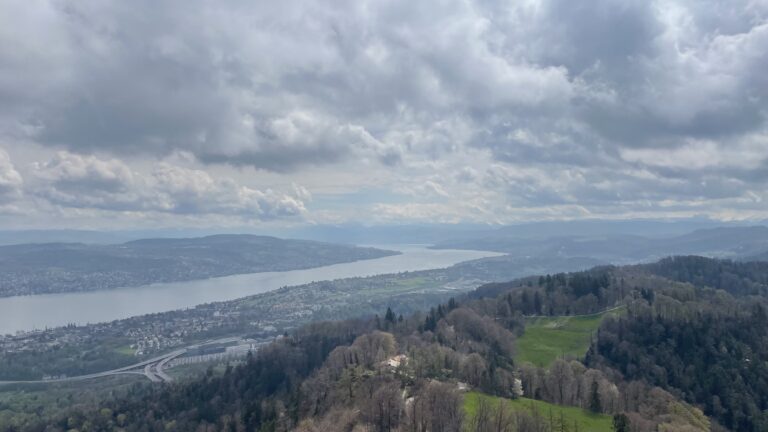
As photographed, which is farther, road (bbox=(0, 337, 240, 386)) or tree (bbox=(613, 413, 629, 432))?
road (bbox=(0, 337, 240, 386))

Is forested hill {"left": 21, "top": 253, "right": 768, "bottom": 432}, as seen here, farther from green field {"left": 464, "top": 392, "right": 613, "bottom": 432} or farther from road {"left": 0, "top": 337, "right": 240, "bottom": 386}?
road {"left": 0, "top": 337, "right": 240, "bottom": 386}

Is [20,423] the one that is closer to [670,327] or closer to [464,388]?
[464,388]

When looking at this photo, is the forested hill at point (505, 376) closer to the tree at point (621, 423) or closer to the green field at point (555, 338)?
the tree at point (621, 423)

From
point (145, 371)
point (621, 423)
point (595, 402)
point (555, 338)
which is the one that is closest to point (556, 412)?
point (595, 402)

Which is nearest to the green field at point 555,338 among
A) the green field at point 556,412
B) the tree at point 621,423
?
the green field at point 556,412

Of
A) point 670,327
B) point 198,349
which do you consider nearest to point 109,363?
point 198,349

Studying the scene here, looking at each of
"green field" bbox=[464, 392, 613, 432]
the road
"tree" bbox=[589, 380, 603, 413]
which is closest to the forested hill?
"tree" bbox=[589, 380, 603, 413]
